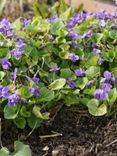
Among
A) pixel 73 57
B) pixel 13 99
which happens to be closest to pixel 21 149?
pixel 13 99

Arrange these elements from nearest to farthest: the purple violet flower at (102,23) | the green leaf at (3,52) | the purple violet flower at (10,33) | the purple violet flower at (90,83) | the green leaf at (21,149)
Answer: the green leaf at (21,149) < the purple violet flower at (90,83) < the green leaf at (3,52) < the purple violet flower at (10,33) < the purple violet flower at (102,23)

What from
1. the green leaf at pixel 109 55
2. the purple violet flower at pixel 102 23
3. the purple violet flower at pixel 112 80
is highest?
the purple violet flower at pixel 102 23

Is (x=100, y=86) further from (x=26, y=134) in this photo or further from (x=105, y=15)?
(x=105, y=15)

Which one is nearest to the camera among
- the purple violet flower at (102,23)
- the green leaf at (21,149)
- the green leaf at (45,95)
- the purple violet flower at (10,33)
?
the green leaf at (21,149)

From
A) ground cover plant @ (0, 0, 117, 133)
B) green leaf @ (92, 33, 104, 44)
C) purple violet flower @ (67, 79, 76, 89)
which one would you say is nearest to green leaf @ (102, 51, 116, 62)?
ground cover plant @ (0, 0, 117, 133)

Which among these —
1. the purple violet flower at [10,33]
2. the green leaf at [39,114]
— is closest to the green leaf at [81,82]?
the green leaf at [39,114]

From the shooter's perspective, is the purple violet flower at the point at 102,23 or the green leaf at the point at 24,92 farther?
the purple violet flower at the point at 102,23

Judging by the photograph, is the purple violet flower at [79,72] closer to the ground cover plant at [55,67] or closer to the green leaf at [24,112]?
the ground cover plant at [55,67]
